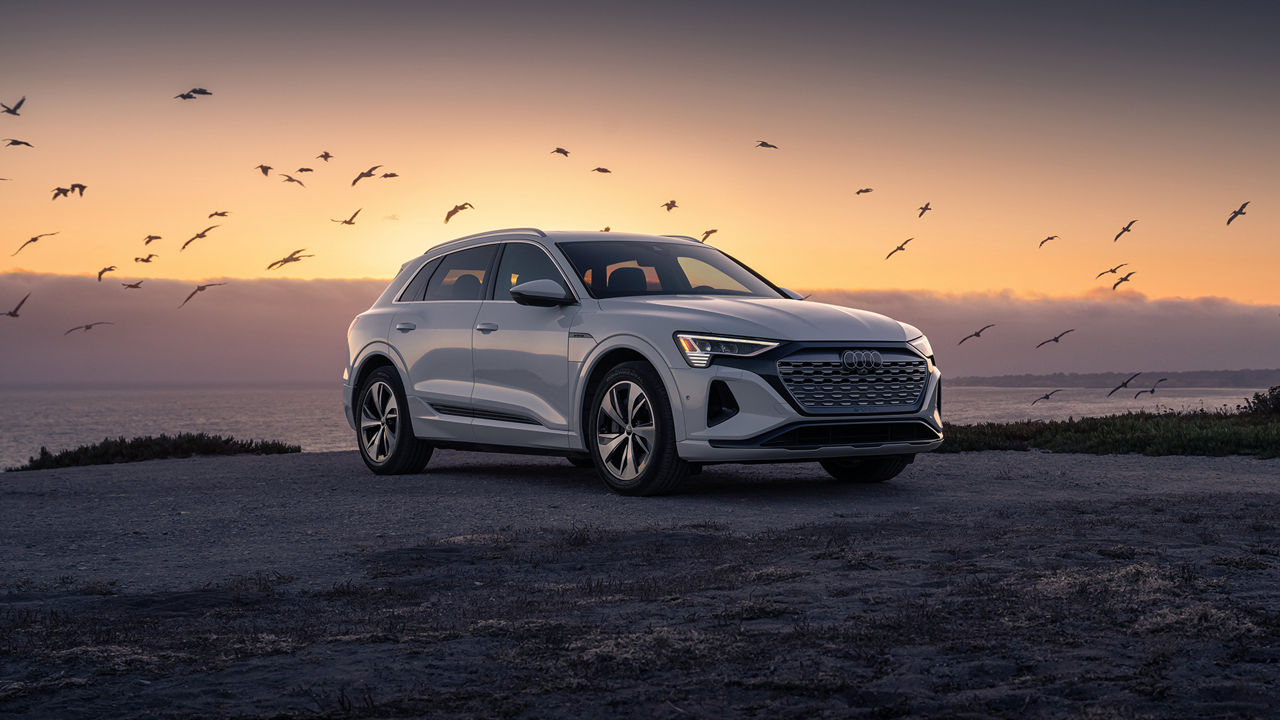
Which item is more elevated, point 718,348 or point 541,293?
point 541,293

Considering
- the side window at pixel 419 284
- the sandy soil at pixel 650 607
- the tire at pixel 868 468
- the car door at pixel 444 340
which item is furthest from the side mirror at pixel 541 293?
the tire at pixel 868 468

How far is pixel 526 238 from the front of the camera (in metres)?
10.0

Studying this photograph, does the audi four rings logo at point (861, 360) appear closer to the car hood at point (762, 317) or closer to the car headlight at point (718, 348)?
the car hood at point (762, 317)

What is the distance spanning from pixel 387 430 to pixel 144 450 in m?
6.11

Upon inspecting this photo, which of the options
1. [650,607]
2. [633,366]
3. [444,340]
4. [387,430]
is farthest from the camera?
[387,430]

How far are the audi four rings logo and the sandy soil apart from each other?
3.10 feet

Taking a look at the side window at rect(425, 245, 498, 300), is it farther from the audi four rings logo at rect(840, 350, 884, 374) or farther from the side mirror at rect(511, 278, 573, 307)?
the audi four rings logo at rect(840, 350, 884, 374)

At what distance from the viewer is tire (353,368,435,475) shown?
10.8 meters

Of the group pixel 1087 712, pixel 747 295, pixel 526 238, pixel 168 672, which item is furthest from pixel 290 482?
pixel 1087 712

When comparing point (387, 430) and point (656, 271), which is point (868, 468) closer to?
point (656, 271)

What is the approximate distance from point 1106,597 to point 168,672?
10.8ft

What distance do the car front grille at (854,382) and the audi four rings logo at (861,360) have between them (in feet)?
0.04

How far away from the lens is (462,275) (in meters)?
10.5

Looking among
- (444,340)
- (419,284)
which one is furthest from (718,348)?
(419,284)
